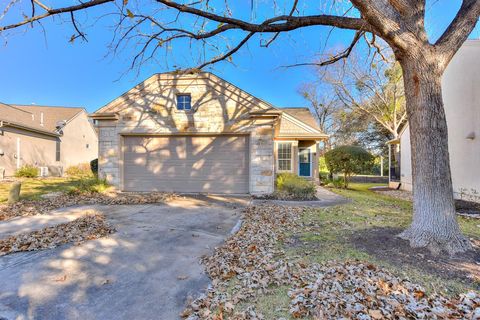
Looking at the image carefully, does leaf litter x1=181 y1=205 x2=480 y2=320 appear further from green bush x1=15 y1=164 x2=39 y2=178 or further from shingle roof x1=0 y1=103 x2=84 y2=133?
shingle roof x1=0 y1=103 x2=84 y2=133

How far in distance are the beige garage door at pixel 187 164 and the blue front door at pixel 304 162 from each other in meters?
7.14

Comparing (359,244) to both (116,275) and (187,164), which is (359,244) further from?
(187,164)

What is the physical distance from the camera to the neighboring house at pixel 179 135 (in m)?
10.8

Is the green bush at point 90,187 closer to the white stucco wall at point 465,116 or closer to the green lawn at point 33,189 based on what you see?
the green lawn at point 33,189

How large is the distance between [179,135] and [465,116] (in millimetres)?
11387

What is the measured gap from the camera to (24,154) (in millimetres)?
18031

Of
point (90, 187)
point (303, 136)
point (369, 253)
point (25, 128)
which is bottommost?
point (369, 253)

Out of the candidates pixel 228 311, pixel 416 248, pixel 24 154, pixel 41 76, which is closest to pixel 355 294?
pixel 228 311

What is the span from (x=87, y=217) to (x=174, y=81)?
6817 mm

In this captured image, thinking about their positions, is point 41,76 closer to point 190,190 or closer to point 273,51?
point 190,190

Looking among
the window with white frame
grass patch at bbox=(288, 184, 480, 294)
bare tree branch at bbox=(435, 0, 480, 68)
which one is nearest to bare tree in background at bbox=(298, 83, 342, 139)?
the window with white frame

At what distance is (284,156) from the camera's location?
640 inches

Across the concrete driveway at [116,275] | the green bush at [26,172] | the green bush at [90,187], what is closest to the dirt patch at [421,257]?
the concrete driveway at [116,275]

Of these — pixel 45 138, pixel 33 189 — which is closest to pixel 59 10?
pixel 33 189
